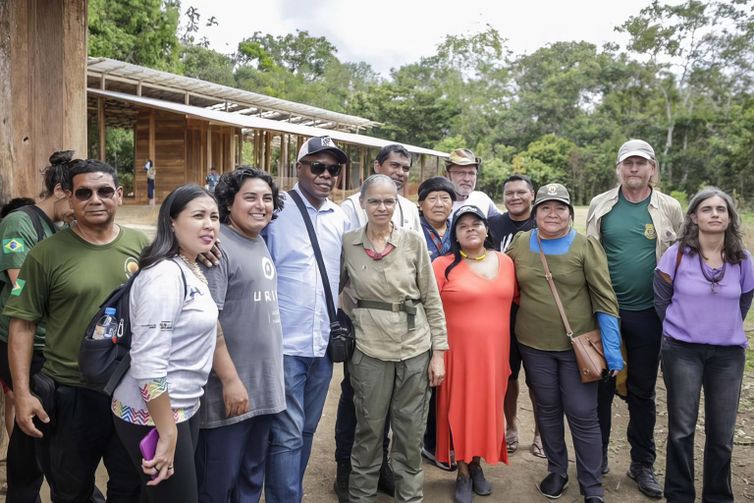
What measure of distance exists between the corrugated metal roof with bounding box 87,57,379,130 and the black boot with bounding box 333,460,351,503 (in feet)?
42.4

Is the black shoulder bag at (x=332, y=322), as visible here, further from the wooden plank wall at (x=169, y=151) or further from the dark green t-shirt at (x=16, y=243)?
the wooden plank wall at (x=169, y=151)

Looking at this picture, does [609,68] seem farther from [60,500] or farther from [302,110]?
[60,500]

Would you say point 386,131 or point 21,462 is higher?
point 386,131

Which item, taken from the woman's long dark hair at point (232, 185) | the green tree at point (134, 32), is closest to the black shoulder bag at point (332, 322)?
the woman's long dark hair at point (232, 185)

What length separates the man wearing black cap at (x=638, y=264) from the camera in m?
3.58

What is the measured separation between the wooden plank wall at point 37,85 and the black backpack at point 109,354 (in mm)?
1975

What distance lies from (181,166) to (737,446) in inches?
601

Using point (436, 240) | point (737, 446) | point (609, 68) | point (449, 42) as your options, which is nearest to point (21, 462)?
point (436, 240)

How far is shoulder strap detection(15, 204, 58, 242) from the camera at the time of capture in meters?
2.84

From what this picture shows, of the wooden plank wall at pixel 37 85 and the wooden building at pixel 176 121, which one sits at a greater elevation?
the wooden building at pixel 176 121

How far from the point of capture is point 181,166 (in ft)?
54.5

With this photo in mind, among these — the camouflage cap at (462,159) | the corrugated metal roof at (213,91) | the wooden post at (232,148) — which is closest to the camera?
the camouflage cap at (462,159)

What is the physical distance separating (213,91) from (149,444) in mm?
17148

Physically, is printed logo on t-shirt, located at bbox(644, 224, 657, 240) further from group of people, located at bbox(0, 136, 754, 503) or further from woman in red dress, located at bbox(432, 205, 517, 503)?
woman in red dress, located at bbox(432, 205, 517, 503)
